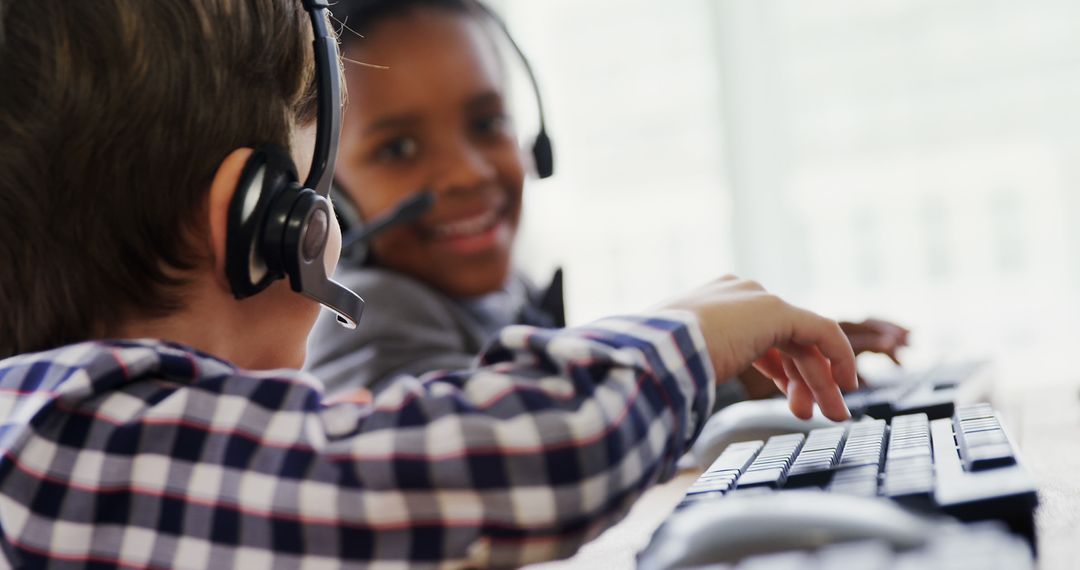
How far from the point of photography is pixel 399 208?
1215 millimetres

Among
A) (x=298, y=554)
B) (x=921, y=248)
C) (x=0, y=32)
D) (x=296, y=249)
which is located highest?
(x=0, y=32)

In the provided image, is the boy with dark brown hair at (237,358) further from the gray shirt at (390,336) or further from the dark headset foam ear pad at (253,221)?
the gray shirt at (390,336)

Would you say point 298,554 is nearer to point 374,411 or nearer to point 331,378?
point 374,411

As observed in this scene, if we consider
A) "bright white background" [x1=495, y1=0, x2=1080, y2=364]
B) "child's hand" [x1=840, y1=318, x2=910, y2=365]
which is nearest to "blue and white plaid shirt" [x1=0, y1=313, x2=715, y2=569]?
"child's hand" [x1=840, y1=318, x2=910, y2=365]

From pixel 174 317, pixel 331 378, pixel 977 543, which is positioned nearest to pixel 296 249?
pixel 174 317

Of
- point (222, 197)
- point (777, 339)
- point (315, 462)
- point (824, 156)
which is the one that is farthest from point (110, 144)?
point (824, 156)

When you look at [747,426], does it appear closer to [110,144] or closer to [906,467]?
[906,467]

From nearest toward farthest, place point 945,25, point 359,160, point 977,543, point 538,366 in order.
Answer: point 977,543 < point 538,366 < point 359,160 < point 945,25

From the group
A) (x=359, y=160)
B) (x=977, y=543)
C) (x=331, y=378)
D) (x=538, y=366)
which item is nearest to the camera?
(x=977, y=543)

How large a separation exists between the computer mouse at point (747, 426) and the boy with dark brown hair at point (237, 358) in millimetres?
154

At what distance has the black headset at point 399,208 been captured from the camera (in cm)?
119

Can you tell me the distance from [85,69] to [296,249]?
0.13 meters

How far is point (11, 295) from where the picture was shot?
20.2 inches

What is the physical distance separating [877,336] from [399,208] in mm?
548
